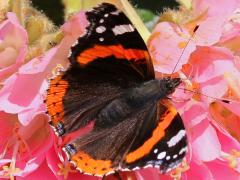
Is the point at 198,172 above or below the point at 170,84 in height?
below

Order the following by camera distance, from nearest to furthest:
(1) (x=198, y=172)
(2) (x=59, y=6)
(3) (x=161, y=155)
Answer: (3) (x=161, y=155)
(1) (x=198, y=172)
(2) (x=59, y=6)

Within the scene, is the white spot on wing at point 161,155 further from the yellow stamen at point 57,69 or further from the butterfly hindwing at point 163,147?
the yellow stamen at point 57,69

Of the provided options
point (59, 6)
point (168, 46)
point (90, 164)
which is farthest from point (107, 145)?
point (59, 6)

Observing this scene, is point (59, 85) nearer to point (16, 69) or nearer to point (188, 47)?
point (16, 69)

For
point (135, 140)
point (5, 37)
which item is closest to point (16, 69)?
point (5, 37)

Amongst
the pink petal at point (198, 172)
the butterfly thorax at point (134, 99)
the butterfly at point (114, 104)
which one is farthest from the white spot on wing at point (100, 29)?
the pink petal at point (198, 172)

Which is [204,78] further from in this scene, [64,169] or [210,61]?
[64,169]

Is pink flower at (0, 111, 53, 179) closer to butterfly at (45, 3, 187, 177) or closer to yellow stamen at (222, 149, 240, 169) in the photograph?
butterfly at (45, 3, 187, 177)

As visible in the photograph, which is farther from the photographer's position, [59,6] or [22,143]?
[59,6]
